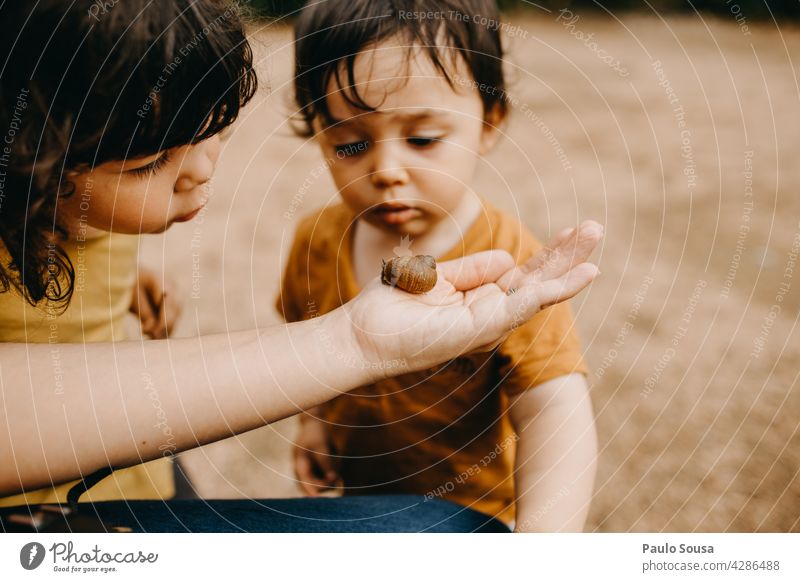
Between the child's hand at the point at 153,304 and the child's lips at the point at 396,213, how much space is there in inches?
13.9

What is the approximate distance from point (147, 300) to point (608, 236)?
1025 mm

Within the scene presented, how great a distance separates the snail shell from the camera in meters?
0.57

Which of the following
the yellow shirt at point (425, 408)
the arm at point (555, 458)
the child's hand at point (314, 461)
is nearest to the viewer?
the arm at point (555, 458)

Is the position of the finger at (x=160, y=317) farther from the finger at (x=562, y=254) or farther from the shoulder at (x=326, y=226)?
the finger at (x=562, y=254)

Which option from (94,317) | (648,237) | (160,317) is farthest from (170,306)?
(648,237)

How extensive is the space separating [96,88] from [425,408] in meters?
0.44

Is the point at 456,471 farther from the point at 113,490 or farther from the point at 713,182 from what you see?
the point at 713,182

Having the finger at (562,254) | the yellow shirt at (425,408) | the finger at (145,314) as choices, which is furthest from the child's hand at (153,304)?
the finger at (562,254)

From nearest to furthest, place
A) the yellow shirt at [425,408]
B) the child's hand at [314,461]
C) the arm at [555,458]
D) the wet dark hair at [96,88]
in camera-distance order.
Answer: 1. the wet dark hair at [96,88]
2. the arm at [555,458]
3. the yellow shirt at [425,408]
4. the child's hand at [314,461]

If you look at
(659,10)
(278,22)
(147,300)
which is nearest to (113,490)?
(147,300)

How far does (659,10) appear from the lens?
1.82m

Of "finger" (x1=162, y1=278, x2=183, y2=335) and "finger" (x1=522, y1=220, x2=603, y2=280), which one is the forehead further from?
"finger" (x1=162, y1=278, x2=183, y2=335)

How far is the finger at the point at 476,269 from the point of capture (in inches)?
24.2

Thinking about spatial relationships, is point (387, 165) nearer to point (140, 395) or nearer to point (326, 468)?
point (140, 395)
